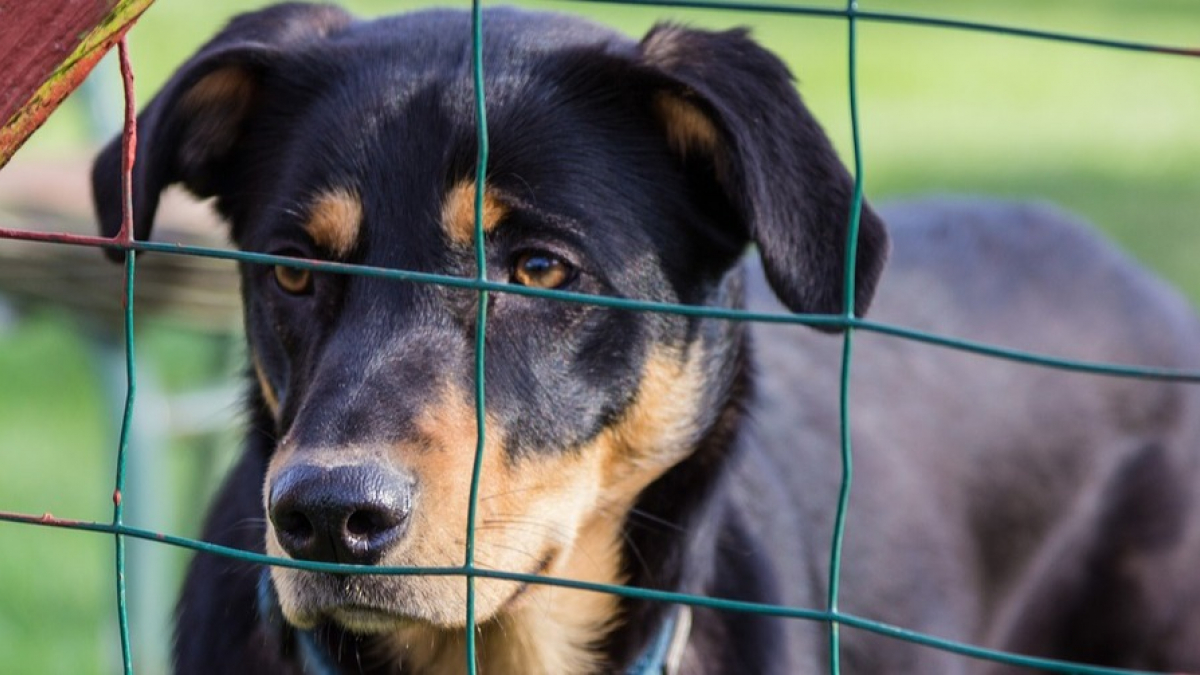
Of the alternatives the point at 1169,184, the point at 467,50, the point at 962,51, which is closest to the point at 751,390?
the point at 467,50

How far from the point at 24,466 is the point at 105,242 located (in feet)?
13.8

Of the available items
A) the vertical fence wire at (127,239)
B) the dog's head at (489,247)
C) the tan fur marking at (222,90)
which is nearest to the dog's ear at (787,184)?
the dog's head at (489,247)

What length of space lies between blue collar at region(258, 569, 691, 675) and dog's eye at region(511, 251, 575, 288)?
0.60 metres

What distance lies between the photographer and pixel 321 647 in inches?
108

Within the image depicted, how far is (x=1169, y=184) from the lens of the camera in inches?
405

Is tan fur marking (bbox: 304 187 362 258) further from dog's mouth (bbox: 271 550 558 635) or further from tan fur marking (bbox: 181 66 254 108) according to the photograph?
dog's mouth (bbox: 271 550 558 635)

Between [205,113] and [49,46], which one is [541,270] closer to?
[205,113]

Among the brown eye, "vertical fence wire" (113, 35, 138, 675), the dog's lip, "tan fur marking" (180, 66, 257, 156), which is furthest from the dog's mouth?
"tan fur marking" (180, 66, 257, 156)

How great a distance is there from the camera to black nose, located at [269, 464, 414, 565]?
7.00 ft

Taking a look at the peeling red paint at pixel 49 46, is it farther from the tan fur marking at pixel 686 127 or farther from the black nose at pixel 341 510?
the tan fur marking at pixel 686 127

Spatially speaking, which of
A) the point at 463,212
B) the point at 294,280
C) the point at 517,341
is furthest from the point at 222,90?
the point at 517,341

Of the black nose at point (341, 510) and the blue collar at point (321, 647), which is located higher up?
the black nose at point (341, 510)

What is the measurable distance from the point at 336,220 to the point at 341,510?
0.61 metres

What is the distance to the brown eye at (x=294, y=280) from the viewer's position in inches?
105
